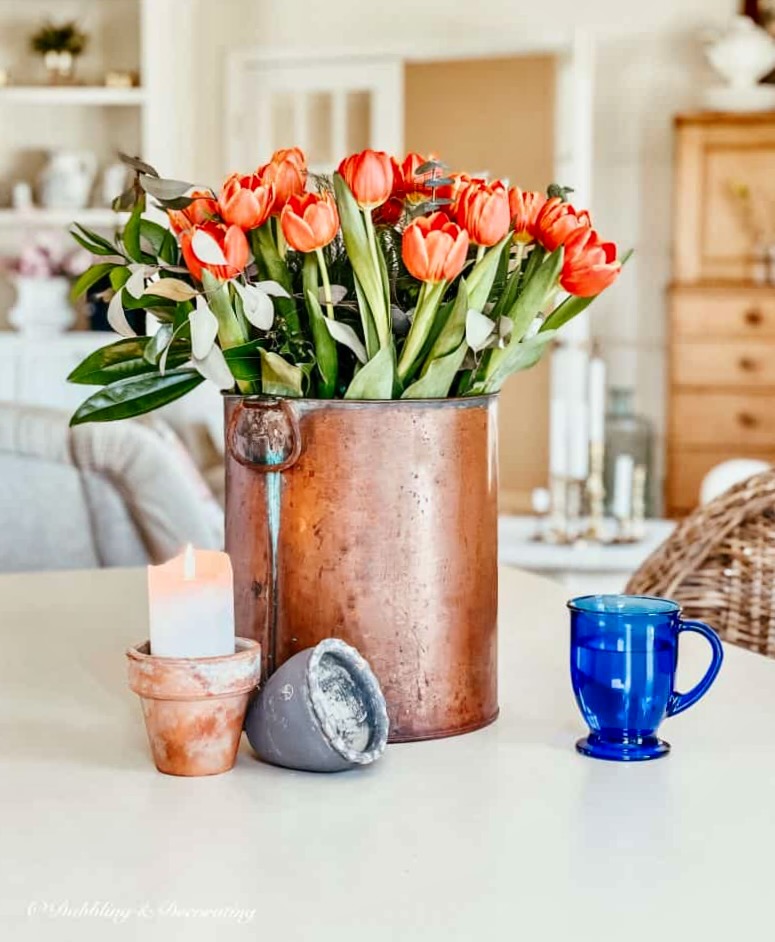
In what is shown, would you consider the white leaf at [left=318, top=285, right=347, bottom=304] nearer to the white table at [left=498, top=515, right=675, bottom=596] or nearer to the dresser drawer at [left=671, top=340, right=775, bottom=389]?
the white table at [left=498, top=515, right=675, bottom=596]

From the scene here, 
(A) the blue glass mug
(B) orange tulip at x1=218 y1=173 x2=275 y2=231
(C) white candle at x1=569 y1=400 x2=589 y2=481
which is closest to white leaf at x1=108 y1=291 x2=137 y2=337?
(B) orange tulip at x1=218 y1=173 x2=275 y2=231

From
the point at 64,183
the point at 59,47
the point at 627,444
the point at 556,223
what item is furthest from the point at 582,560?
the point at 59,47

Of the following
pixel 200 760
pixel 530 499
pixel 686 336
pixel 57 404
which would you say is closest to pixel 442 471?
pixel 200 760

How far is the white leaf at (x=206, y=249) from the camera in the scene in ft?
2.69

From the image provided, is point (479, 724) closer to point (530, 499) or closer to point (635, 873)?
point (635, 873)

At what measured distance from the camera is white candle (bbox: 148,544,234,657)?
830 mm

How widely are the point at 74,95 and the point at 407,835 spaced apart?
5.03m

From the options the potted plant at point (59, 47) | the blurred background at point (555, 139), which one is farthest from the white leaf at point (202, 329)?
the potted plant at point (59, 47)

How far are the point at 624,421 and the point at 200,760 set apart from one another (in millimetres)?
4402

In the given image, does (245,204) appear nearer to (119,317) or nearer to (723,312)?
(119,317)

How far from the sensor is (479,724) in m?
0.94

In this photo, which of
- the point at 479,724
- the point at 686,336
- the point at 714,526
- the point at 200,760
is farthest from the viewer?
the point at 686,336

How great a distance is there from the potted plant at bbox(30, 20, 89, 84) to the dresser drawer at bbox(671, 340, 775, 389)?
2522 millimetres

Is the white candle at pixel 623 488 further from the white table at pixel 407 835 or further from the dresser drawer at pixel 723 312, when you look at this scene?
the white table at pixel 407 835
